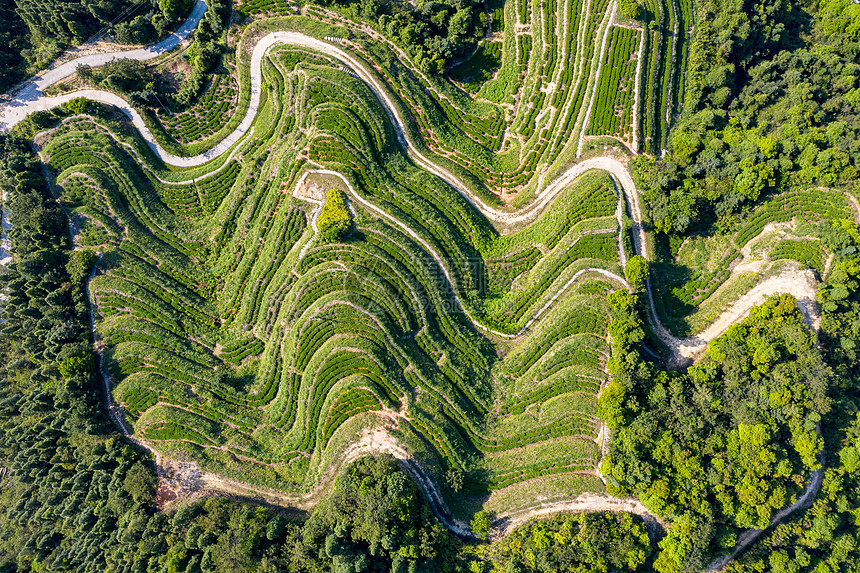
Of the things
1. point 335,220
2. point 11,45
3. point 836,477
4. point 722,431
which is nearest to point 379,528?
point 335,220

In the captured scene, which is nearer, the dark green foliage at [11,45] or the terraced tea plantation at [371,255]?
the terraced tea plantation at [371,255]

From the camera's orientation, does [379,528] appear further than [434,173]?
No

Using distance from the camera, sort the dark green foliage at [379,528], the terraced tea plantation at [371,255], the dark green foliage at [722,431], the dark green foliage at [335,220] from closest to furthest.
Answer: the dark green foliage at [379,528]
the dark green foliage at [722,431]
the terraced tea plantation at [371,255]
the dark green foliage at [335,220]

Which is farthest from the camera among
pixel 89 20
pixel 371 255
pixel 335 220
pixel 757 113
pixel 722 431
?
pixel 89 20

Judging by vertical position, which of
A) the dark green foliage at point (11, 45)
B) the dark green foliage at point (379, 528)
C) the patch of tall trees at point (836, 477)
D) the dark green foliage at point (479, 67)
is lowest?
the dark green foliage at point (379, 528)

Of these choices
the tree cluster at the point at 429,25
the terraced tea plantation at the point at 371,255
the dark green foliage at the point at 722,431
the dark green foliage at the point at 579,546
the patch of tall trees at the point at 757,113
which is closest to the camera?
the dark green foliage at the point at 579,546

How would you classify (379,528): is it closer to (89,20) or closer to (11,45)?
(89,20)

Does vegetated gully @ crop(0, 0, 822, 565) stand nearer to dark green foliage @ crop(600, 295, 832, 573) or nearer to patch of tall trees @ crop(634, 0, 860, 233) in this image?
dark green foliage @ crop(600, 295, 832, 573)

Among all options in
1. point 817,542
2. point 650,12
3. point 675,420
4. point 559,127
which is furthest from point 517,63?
point 817,542

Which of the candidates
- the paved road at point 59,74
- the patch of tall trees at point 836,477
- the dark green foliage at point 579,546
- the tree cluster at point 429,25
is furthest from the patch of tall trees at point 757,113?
the paved road at point 59,74

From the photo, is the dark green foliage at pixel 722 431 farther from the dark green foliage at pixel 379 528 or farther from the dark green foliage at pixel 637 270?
the dark green foliage at pixel 379 528
